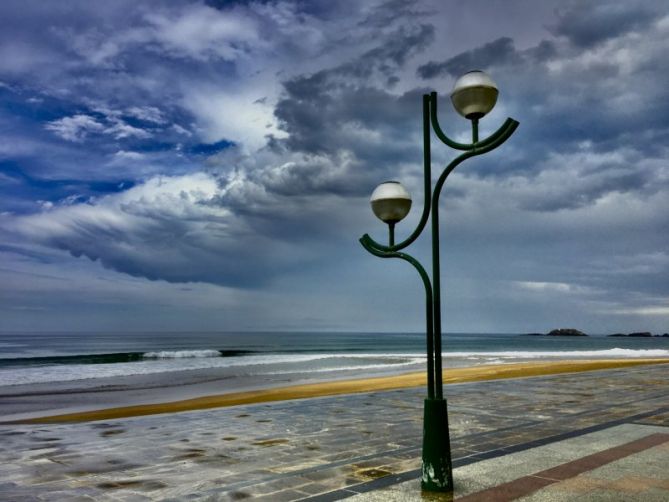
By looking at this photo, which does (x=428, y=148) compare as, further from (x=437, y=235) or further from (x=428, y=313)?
(x=428, y=313)

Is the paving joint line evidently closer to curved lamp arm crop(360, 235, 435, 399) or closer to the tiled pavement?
the tiled pavement

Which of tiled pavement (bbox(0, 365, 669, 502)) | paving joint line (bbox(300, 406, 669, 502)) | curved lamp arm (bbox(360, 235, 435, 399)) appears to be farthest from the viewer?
tiled pavement (bbox(0, 365, 669, 502))

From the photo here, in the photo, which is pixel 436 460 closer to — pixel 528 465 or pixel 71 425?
pixel 528 465

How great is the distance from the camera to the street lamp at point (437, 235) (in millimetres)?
5047

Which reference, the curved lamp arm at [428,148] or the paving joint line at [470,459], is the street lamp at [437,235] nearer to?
the curved lamp arm at [428,148]

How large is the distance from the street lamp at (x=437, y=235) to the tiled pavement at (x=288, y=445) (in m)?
0.34

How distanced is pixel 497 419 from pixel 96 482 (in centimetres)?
665

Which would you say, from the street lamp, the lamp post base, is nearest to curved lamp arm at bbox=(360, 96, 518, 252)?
the street lamp

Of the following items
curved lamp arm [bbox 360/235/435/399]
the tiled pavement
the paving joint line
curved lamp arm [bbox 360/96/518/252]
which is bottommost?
the tiled pavement

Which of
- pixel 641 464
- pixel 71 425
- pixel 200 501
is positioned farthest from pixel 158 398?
pixel 641 464

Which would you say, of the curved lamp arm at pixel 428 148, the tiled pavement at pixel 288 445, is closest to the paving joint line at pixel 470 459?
the tiled pavement at pixel 288 445

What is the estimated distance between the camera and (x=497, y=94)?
516 centimetres

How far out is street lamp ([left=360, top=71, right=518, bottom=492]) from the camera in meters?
5.05

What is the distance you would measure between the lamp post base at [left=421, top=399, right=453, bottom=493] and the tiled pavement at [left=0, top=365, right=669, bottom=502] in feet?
0.64
